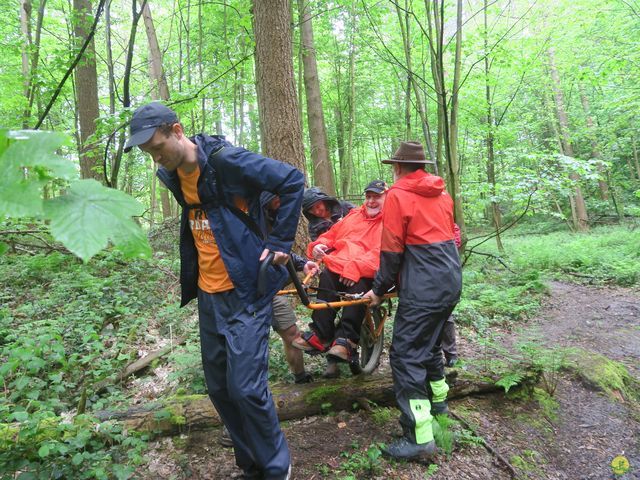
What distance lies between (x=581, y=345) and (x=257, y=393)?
5526 millimetres

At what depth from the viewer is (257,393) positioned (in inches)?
102

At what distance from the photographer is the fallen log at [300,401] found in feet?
11.0

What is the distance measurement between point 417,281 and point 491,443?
5.28ft

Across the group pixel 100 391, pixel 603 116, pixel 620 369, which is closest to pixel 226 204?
pixel 100 391

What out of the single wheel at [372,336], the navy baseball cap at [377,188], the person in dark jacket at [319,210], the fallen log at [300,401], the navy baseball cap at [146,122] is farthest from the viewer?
the person in dark jacket at [319,210]

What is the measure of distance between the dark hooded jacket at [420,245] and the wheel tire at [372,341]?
0.76 meters

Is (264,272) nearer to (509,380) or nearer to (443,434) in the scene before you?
(443,434)

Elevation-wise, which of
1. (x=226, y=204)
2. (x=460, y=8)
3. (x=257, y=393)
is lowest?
(x=257, y=393)

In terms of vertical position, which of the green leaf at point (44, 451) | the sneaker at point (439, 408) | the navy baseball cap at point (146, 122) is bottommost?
the sneaker at point (439, 408)

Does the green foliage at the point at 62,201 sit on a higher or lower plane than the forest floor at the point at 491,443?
higher

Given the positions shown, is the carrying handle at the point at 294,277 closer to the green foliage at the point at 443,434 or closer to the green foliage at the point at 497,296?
the green foliage at the point at 443,434

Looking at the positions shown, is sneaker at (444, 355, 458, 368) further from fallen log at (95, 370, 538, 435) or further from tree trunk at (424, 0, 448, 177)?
tree trunk at (424, 0, 448, 177)

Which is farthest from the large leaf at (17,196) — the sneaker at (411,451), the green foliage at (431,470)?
the green foliage at (431,470)

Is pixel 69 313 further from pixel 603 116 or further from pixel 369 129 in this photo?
pixel 603 116
